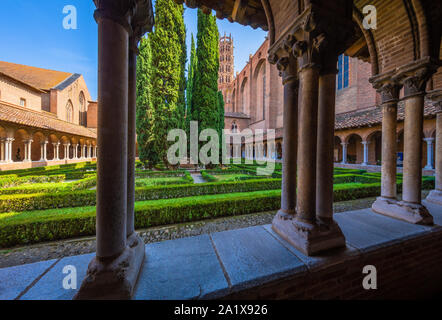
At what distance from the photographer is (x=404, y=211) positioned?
2848 millimetres

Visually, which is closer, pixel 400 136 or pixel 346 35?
pixel 346 35

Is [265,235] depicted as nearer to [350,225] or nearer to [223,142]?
[350,225]

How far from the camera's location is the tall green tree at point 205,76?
13.1 meters

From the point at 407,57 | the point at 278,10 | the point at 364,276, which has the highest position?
the point at 278,10

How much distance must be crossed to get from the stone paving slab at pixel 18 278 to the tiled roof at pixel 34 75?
28202 mm

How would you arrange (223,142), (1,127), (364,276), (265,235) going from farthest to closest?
(223,142) → (1,127) → (265,235) → (364,276)

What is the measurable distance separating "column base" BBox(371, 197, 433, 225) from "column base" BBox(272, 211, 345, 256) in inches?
71.8

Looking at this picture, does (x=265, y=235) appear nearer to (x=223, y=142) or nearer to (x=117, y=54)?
(x=117, y=54)

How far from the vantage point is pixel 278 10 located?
241cm

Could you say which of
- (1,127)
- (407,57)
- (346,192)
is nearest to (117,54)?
(407,57)

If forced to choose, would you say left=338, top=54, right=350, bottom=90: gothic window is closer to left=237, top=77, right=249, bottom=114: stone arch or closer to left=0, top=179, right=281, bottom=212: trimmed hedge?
left=237, top=77, right=249, bottom=114: stone arch
